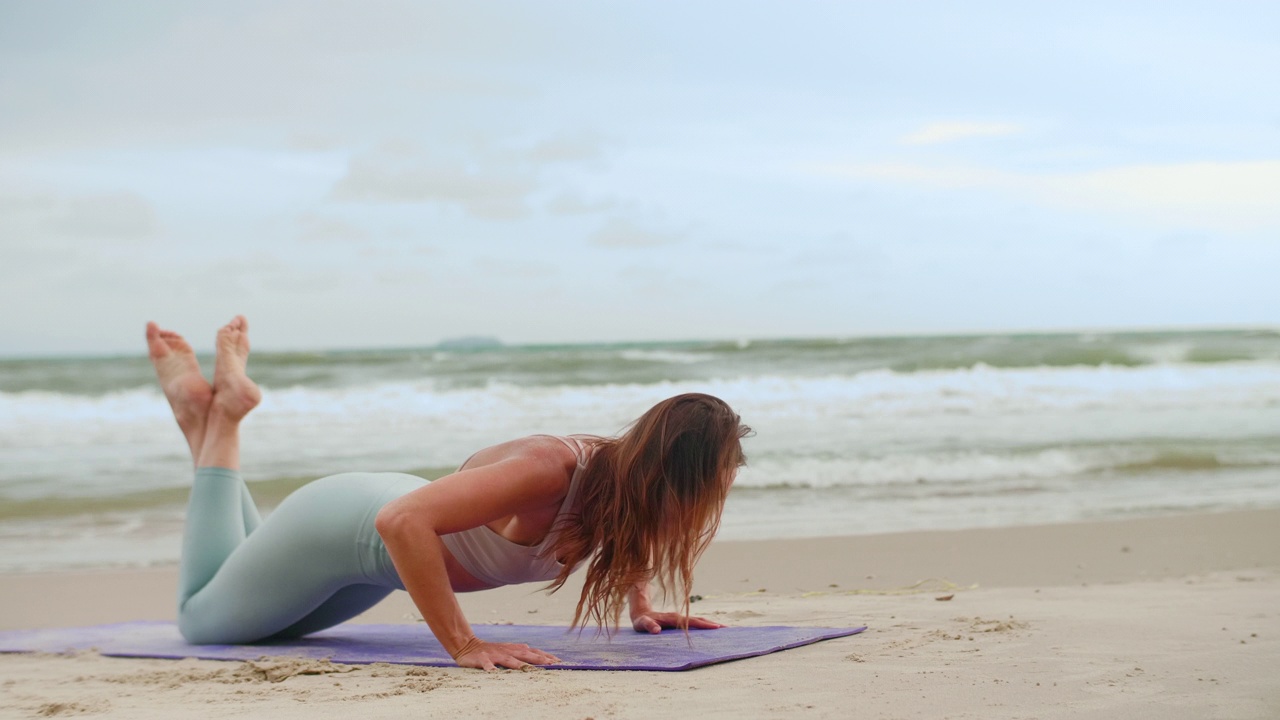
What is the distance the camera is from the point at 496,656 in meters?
3.04

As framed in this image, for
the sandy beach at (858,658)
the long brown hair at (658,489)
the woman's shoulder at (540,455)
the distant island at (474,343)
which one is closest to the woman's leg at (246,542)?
the sandy beach at (858,658)

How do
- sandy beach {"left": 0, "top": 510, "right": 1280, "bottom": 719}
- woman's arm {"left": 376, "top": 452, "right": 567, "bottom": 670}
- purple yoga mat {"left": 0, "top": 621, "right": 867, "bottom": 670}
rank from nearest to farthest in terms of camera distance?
sandy beach {"left": 0, "top": 510, "right": 1280, "bottom": 719} → woman's arm {"left": 376, "top": 452, "right": 567, "bottom": 670} → purple yoga mat {"left": 0, "top": 621, "right": 867, "bottom": 670}

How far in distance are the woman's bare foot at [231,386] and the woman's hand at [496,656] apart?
1.33 metres

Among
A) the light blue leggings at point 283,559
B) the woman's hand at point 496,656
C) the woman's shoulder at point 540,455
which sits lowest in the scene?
the woman's hand at point 496,656

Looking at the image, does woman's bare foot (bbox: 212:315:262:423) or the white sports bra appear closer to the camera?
the white sports bra

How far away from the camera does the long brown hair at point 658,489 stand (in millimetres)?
2822

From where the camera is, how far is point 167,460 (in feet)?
31.7

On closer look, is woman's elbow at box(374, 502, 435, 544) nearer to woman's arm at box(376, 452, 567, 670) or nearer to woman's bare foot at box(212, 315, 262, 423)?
woman's arm at box(376, 452, 567, 670)

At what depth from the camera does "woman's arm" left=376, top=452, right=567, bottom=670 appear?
2797 mm

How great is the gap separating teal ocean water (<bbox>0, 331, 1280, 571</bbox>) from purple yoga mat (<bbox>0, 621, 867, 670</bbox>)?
1.97 meters

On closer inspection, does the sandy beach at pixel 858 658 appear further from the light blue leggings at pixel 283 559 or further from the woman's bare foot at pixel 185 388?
the woman's bare foot at pixel 185 388

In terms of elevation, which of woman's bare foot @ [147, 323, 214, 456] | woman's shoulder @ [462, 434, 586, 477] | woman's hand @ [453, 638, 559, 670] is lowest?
woman's hand @ [453, 638, 559, 670]

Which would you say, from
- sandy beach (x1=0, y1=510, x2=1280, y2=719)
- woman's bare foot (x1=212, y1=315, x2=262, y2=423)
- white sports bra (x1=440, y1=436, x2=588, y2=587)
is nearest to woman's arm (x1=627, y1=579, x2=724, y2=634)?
sandy beach (x1=0, y1=510, x2=1280, y2=719)

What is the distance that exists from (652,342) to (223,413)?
28.4 metres
